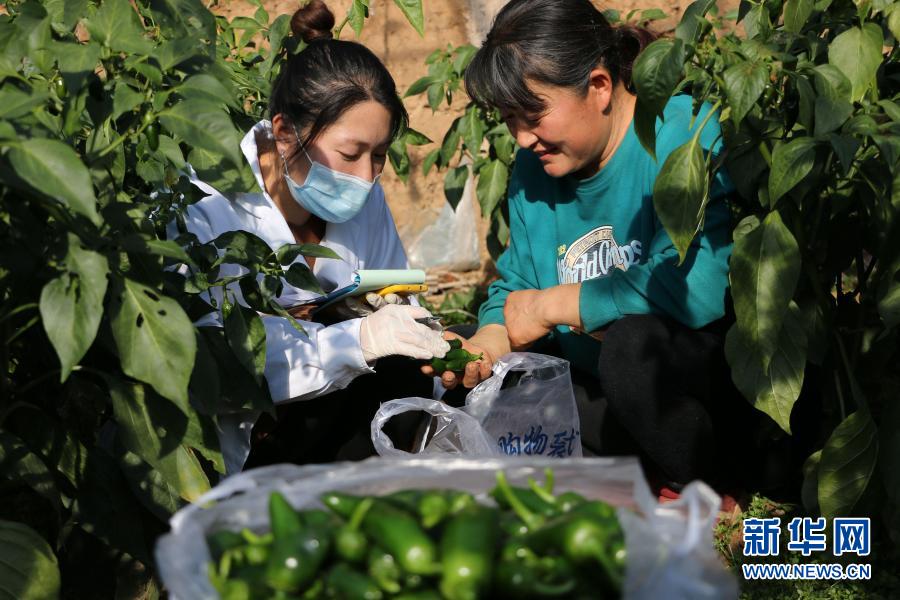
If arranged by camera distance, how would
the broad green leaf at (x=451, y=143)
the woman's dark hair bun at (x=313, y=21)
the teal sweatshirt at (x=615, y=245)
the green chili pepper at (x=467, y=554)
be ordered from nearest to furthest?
the green chili pepper at (x=467, y=554) → the teal sweatshirt at (x=615, y=245) → the woman's dark hair bun at (x=313, y=21) → the broad green leaf at (x=451, y=143)

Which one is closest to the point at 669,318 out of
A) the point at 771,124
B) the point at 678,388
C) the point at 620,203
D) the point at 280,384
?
the point at 678,388

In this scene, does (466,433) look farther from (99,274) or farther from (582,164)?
(99,274)

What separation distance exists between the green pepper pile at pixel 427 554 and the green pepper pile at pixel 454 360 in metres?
1.03

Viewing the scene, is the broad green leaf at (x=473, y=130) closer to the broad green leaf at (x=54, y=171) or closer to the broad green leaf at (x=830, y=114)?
the broad green leaf at (x=830, y=114)

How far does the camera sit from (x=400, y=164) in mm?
3041

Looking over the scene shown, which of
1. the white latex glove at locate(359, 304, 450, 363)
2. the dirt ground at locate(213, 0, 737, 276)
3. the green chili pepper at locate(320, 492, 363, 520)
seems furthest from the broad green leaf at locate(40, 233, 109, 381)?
the dirt ground at locate(213, 0, 737, 276)

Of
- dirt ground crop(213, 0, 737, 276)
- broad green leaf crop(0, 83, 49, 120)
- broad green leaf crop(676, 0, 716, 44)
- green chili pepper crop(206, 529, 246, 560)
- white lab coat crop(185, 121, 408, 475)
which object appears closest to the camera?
green chili pepper crop(206, 529, 246, 560)

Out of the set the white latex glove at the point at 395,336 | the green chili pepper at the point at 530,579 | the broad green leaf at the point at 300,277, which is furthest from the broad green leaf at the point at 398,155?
the green chili pepper at the point at 530,579

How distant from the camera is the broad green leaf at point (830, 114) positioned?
1.62m

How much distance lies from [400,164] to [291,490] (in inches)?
Result: 76.2

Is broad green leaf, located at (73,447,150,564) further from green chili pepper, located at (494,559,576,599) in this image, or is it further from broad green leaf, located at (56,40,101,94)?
green chili pepper, located at (494,559,576,599)

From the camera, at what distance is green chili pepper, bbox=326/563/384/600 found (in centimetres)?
104

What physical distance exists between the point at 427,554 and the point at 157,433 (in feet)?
2.33

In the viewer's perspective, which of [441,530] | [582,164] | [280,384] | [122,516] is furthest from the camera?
[582,164]
